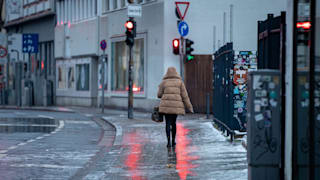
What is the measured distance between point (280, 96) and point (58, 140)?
10099 mm

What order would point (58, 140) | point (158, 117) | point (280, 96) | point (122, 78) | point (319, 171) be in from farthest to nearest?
point (122, 78)
point (58, 140)
point (158, 117)
point (280, 96)
point (319, 171)

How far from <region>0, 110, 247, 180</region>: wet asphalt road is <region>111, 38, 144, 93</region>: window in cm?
1301

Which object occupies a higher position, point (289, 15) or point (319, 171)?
point (289, 15)

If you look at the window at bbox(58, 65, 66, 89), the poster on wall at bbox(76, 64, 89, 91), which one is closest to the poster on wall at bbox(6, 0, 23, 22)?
the window at bbox(58, 65, 66, 89)

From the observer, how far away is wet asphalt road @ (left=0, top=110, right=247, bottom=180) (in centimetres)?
1095

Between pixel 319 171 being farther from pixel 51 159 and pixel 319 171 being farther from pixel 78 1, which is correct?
pixel 78 1

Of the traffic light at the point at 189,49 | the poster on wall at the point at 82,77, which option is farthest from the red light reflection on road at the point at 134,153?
the poster on wall at the point at 82,77

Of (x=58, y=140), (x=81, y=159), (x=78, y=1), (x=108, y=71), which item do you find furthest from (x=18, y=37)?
(x=81, y=159)

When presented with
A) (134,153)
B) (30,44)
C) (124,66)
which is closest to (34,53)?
(30,44)

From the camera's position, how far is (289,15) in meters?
8.11

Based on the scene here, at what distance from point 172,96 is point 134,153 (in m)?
1.61

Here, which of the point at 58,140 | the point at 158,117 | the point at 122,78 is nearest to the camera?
the point at 158,117

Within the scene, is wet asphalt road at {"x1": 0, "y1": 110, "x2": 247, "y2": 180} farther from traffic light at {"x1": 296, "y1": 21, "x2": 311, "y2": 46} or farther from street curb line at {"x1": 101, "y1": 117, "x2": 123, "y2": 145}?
traffic light at {"x1": 296, "y1": 21, "x2": 311, "y2": 46}

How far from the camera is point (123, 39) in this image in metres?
36.1
